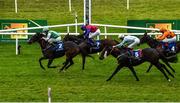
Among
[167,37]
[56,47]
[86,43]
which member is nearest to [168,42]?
[167,37]

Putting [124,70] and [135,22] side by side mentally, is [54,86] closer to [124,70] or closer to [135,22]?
[124,70]

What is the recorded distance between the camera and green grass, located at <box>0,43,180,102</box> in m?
12.2

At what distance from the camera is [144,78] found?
15.1 metres

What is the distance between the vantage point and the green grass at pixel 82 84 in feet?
40.2

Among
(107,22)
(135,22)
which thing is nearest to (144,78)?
(135,22)

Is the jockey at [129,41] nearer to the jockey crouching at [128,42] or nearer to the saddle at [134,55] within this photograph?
the jockey crouching at [128,42]

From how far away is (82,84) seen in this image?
14031 mm

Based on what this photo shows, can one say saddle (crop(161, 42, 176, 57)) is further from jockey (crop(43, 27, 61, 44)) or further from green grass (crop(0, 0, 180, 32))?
green grass (crop(0, 0, 180, 32))

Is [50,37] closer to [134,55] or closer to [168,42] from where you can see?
[134,55]

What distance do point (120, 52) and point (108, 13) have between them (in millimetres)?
18386

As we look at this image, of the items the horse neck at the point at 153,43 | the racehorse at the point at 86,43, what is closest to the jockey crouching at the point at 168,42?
the horse neck at the point at 153,43

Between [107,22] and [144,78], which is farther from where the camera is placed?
[107,22]

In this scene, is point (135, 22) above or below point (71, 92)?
above

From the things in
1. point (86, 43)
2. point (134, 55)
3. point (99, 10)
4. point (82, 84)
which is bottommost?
point (82, 84)
